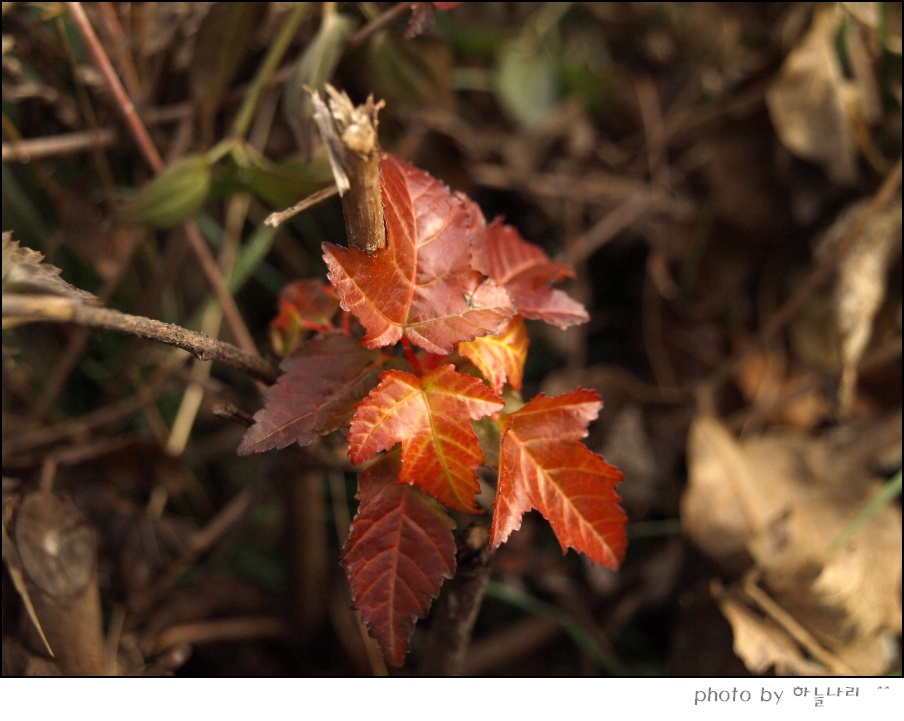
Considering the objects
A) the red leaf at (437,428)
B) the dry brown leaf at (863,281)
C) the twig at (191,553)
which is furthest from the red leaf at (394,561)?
the dry brown leaf at (863,281)

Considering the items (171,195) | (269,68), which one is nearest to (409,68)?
(269,68)

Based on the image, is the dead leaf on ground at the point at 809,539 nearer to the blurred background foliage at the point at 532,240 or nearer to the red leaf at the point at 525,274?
the blurred background foliage at the point at 532,240

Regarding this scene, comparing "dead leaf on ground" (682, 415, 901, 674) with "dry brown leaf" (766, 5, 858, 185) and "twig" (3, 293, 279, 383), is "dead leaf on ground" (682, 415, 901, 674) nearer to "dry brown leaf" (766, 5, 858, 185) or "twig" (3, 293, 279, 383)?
"dry brown leaf" (766, 5, 858, 185)

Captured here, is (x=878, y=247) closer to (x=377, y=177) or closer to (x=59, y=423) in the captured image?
(x=377, y=177)

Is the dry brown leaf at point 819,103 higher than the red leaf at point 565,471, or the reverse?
the dry brown leaf at point 819,103

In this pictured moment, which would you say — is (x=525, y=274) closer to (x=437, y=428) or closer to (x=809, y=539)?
(x=437, y=428)
